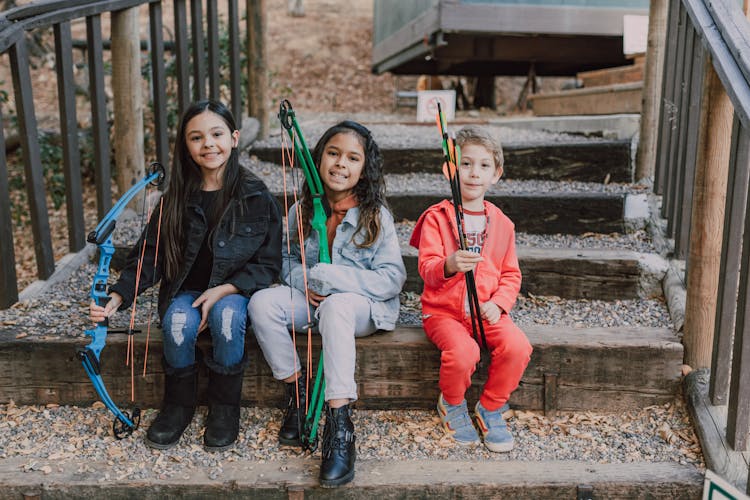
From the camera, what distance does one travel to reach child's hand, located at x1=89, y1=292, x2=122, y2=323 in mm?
1904

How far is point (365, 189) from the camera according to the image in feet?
7.32

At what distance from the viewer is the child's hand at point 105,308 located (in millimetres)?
1904

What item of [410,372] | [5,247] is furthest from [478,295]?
[5,247]

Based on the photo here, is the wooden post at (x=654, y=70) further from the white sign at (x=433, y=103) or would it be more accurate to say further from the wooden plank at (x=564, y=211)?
the white sign at (x=433, y=103)

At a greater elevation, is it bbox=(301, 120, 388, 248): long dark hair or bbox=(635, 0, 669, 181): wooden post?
bbox=(635, 0, 669, 181): wooden post

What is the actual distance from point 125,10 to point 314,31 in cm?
1136

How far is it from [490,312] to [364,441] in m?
0.51

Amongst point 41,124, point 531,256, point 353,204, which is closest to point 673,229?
point 531,256

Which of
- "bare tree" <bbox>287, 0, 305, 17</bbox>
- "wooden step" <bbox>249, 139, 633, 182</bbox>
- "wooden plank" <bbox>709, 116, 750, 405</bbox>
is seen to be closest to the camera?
"wooden plank" <bbox>709, 116, 750, 405</bbox>

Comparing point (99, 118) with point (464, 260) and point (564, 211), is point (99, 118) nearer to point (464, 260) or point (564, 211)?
point (464, 260)

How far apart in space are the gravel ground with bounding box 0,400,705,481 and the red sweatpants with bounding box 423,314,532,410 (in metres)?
0.13

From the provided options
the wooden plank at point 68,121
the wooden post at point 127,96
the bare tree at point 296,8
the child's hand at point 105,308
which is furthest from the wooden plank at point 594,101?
the bare tree at point 296,8

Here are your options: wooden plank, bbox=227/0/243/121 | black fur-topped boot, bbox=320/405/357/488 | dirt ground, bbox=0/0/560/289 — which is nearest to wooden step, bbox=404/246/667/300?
black fur-topped boot, bbox=320/405/357/488

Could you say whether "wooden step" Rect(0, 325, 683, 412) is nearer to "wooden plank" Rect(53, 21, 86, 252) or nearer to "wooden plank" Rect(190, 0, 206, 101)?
"wooden plank" Rect(53, 21, 86, 252)
